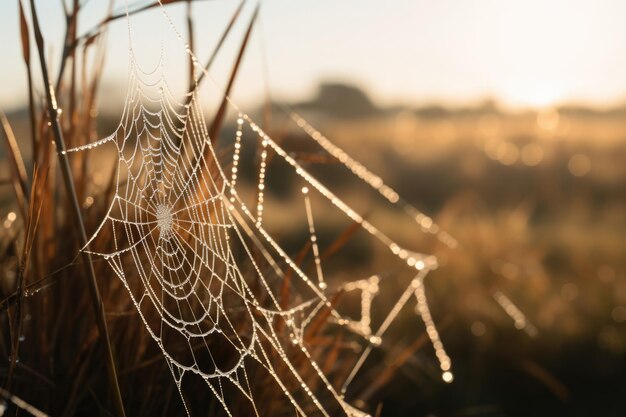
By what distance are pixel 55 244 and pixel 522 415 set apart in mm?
2406

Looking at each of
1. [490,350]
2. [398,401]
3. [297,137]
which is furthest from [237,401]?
[490,350]

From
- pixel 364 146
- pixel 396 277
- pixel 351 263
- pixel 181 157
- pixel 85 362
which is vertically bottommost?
pixel 364 146

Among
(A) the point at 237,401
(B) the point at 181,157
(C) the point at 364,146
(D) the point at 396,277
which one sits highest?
(B) the point at 181,157

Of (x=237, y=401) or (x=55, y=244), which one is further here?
(x=55, y=244)

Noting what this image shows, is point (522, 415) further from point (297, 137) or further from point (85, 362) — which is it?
point (85, 362)

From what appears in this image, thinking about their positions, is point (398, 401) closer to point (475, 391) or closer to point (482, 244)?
point (475, 391)

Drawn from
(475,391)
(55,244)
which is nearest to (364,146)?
(475,391)

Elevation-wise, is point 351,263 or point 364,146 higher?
point 351,263

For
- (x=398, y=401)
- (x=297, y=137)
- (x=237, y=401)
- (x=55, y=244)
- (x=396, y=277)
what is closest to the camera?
(x=237, y=401)

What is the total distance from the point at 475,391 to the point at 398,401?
1.73ft

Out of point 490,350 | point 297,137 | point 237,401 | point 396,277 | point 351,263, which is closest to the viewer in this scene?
point 237,401

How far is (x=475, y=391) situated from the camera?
151 inches

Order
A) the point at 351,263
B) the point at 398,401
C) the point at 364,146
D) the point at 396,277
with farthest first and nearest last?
the point at 364,146 < the point at 351,263 < the point at 396,277 < the point at 398,401

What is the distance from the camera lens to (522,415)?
370 centimetres
